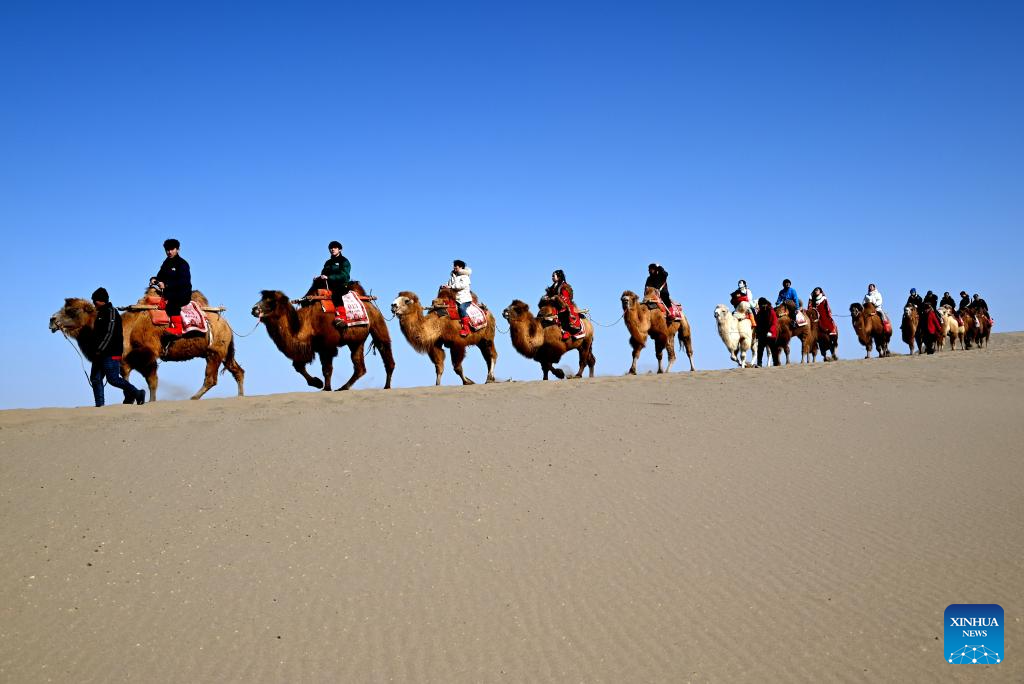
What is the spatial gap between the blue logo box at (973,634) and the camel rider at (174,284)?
12229mm

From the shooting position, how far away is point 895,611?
686 cm

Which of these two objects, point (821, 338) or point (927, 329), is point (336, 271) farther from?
point (927, 329)

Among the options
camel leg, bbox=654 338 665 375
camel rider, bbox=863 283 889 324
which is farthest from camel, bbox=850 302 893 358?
camel leg, bbox=654 338 665 375

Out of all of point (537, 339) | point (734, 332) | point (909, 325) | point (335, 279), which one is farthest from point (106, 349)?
point (909, 325)

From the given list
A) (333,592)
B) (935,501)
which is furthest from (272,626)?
(935,501)

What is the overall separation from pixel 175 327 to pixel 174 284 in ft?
2.26

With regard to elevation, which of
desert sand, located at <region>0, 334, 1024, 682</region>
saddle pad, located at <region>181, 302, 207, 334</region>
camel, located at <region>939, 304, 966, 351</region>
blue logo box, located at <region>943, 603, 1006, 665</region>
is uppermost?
camel, located at <region>939, 304, 966, 351</region>

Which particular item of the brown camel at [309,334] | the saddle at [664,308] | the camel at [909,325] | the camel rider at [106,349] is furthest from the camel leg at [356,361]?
the camel at [909,325]

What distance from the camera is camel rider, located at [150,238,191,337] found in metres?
15.4

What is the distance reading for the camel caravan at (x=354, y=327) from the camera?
1451 centimetres

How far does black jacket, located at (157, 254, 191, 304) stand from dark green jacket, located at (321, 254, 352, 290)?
232cm

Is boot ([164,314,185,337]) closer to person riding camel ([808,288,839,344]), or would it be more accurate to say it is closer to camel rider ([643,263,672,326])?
camel rider ([643,263,672,326])

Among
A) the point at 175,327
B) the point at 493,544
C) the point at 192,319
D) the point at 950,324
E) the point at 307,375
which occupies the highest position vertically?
the point at 950,324

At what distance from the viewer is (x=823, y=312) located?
28.2 metres
